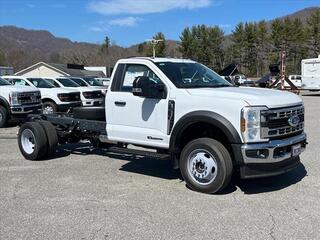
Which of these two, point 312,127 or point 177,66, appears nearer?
point 177,66

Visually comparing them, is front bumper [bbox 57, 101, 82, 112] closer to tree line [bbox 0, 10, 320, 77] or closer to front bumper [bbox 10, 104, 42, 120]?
front bumper [bbox 10, 104, 42, 120]

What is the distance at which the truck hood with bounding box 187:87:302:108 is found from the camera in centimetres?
681

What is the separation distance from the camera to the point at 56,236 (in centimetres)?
542

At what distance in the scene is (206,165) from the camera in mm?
7152

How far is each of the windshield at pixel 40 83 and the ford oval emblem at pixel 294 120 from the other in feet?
47.5

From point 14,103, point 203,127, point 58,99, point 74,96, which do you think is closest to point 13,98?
point 14,103

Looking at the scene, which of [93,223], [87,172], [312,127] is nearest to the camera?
[93,223]

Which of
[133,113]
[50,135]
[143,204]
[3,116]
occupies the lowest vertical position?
[143,204]

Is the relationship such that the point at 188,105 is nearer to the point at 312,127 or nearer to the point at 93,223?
the point at 93,223

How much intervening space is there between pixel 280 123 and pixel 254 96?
22.4 inches

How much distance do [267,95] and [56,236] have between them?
361 centimetres

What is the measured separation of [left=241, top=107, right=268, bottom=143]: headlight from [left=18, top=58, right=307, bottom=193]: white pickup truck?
0.05 feet

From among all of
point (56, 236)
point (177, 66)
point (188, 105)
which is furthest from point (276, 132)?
point (56, 236)

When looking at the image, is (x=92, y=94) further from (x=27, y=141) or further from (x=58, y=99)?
(x=27, y=141)
